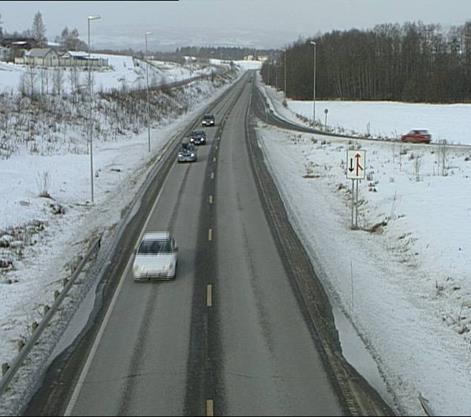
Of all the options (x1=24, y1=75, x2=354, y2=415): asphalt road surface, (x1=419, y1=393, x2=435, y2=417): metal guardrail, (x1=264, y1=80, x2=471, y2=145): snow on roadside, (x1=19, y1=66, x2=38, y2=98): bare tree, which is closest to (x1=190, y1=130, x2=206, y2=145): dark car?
(x1=264, y1=80, x2=471, y2=145): snow on roadside

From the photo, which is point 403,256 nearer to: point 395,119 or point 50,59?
point 395,119

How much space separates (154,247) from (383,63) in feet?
414

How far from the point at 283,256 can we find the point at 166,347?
864 centimetres

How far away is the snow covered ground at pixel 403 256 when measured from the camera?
14.7 meters

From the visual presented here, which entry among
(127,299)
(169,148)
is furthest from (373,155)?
(127,299)

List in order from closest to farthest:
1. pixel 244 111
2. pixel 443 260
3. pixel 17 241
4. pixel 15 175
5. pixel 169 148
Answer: pixel 443 260 < pixel 17 241 < pixel 15 175 < pixel 169 148 < pixel 244 111

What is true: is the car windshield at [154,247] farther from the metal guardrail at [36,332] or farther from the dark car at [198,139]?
the dark car at [198,139]

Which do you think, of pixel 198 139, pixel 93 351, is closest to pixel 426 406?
pixel 93 351

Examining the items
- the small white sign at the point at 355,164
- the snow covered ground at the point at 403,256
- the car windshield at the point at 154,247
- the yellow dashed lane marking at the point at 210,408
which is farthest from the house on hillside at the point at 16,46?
the yellow dashed lane marking at the point at 210,408

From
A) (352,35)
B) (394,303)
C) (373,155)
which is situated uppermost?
(352,35)

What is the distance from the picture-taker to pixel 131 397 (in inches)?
484

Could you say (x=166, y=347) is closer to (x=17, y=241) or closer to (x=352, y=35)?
(x=17, y=241)

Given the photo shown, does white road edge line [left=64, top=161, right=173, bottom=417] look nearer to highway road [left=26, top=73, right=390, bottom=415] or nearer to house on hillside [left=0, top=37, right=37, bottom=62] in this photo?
highway road [left=26, top=73, right=390, bottom=415]

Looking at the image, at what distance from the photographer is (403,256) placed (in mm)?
24031
